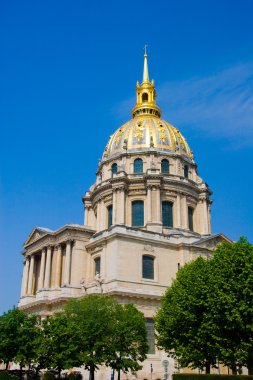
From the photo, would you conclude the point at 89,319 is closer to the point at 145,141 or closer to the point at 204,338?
the point at 204,338

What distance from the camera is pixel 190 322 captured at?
33625 mm

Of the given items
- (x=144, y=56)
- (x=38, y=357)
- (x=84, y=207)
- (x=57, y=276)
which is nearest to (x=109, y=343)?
(x=38, y=357)

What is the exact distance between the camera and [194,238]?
5634 cm

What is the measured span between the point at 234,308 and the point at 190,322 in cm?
439

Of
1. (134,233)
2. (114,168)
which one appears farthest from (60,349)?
(114,168)

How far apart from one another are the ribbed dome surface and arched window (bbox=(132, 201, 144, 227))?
9167 millimetres

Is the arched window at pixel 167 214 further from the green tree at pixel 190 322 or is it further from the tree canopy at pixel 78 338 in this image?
the tree canopy at pixel 78 338

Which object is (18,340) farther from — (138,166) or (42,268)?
(138,166)

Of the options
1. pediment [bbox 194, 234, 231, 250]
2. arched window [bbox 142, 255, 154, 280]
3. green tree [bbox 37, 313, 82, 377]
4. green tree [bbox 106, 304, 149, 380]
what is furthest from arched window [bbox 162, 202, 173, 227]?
green tree [bbox 37, 313, 82, 377]

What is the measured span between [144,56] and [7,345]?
2640 inches

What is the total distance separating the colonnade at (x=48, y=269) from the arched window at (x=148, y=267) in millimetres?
9478

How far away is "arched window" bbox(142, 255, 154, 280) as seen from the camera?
49844 mm

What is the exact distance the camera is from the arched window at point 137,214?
199ft

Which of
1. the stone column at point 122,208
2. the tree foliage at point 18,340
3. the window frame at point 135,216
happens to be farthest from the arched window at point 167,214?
the tree foliage at point 18,340
